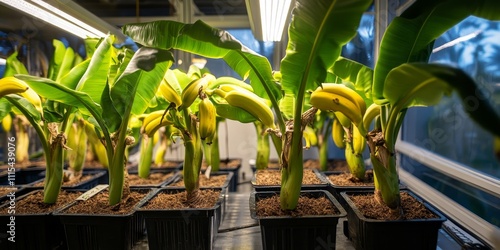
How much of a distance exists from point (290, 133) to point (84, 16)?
113 centimetres

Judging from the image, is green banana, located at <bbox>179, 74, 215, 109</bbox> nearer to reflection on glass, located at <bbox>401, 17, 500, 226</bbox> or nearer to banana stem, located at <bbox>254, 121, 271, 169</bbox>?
banana stem, located at <bbox>254, 121, 271, 169</bbox>

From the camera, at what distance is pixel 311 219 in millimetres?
822

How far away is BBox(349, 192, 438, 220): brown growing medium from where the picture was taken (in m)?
0.85

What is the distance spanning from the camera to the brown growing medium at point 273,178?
4.00 feet

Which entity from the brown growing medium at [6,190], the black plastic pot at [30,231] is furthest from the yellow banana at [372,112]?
the brown growing medium at [6,190]

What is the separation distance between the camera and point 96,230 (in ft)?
2.92

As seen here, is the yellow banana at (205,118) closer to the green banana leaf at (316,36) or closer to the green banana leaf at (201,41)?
the green banana leaf at (201,41)

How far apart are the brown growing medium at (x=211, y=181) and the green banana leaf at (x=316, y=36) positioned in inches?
23.3

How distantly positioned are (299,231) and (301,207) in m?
0.10

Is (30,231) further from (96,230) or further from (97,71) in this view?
(97,71)

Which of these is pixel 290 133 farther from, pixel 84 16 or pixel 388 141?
pixel 84 16

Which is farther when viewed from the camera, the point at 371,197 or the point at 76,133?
the point at 76,133

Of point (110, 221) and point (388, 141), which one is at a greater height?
point (388, 141)

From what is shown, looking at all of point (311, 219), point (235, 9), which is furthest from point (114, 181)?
point (235, 9)
